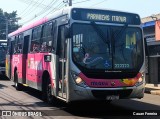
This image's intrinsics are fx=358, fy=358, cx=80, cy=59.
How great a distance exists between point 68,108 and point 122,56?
9.14ft

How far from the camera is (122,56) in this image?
10.8 meters

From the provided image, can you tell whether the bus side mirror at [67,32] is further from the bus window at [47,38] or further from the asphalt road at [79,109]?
the asphalt road at [79,109]

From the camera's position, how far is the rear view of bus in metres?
10.3

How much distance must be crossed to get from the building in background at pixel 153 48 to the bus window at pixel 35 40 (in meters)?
10.7

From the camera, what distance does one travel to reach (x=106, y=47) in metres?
10.6

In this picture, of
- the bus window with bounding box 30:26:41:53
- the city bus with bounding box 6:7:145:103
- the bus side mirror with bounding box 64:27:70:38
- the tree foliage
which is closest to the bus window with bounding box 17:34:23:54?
the bus window with bounding box 30:26:41:53

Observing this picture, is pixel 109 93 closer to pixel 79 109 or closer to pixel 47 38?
pixel 79 109

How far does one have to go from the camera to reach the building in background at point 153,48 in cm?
2392

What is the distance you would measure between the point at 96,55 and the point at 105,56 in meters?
0.28

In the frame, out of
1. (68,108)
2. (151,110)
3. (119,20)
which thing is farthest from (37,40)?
(151,110)

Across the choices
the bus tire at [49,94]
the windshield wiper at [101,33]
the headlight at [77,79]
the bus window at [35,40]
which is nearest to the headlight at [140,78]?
the windshield wiper at [101,33]

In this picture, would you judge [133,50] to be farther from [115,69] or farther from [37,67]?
[37,67]

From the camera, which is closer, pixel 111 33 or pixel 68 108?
pixel 111 33

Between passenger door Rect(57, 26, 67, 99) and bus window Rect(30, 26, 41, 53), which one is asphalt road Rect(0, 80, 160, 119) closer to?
passenger door Rect(57, 26, 67, 99)
